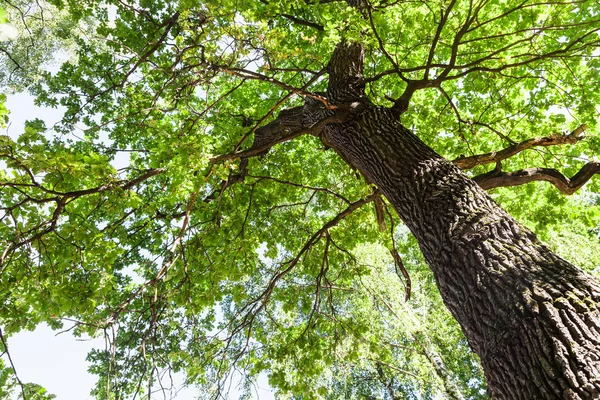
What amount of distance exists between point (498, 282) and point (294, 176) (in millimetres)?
4191

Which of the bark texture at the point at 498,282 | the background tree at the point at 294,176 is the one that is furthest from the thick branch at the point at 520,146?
the bark texture at the point at 498,282

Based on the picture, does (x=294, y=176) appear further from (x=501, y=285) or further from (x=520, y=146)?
(x=501, y=285)

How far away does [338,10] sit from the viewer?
3.65 m

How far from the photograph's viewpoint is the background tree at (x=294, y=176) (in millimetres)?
2602

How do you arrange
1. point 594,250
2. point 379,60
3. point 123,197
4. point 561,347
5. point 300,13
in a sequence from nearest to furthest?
point 561,347, point 123,197, point 300,13, point 379,60, point 594,250

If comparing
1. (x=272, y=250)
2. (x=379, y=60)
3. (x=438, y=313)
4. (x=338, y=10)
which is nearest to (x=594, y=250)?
(x=438, y=313)

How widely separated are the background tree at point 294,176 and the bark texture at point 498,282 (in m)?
0.01

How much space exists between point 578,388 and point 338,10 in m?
3.47

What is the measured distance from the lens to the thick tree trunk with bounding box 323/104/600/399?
1.65 m

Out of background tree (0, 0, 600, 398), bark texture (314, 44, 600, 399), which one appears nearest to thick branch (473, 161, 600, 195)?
background tree (0, 0, 600, 398)

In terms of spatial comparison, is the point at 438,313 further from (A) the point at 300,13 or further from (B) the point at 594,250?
(A) the point at 300,13

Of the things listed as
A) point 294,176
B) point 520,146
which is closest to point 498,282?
point 520,146

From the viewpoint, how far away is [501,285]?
6.61 feet

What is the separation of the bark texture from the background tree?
0.01 m
